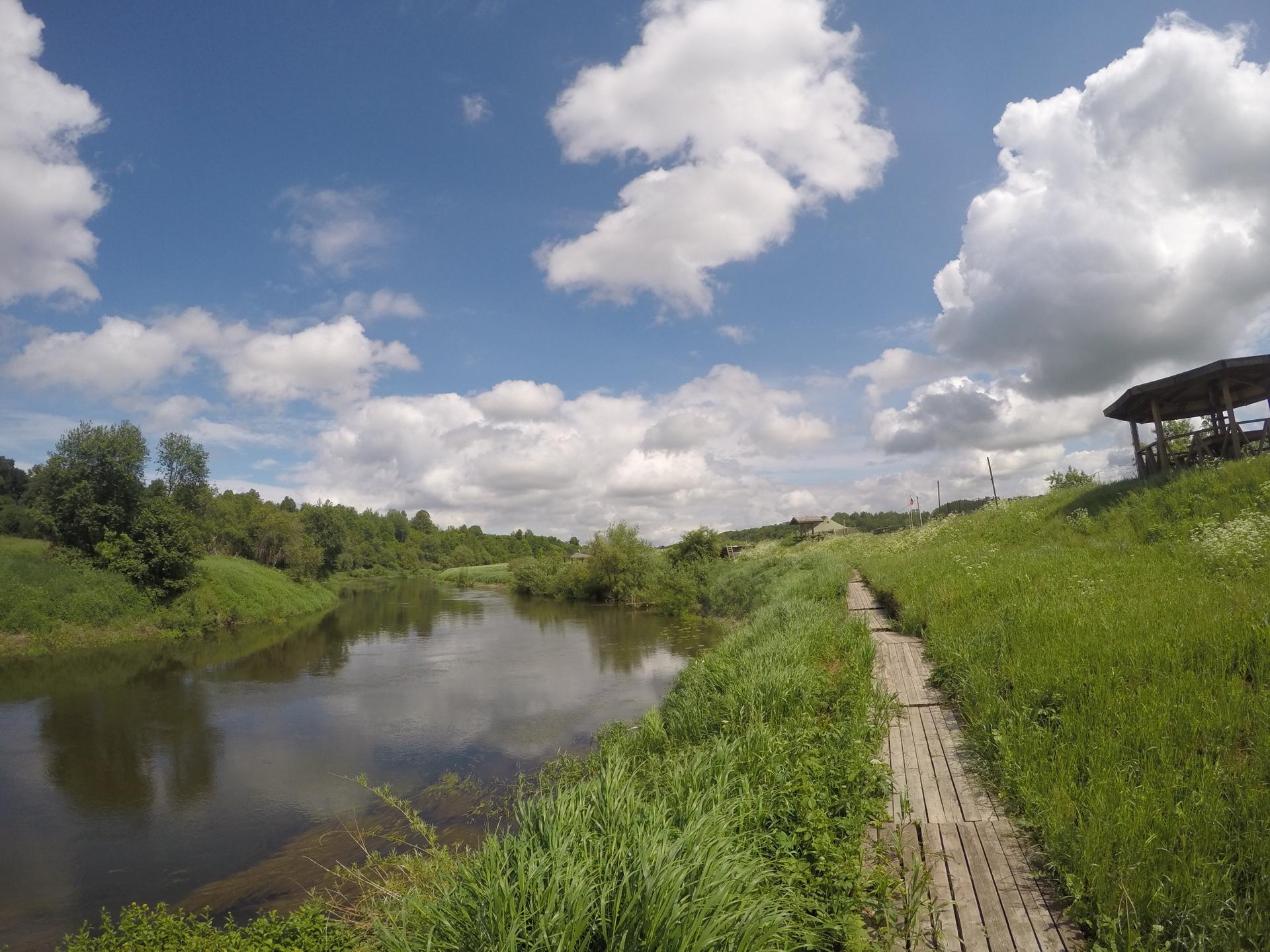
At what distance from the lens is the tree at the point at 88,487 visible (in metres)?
27.1

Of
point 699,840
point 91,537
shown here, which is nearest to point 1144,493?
point 699,840

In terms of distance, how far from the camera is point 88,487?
2722 centimetres

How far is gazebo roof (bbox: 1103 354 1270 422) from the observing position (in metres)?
12.5

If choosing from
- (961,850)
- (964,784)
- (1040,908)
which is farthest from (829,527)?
(1040,908)

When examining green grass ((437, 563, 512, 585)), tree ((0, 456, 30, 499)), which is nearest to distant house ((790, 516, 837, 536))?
green grass ((437, 563, 512, 585))

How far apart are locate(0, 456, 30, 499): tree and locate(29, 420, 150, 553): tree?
3043 cm

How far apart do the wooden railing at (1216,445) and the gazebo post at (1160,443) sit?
98 mm

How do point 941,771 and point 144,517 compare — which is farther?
point 144,517

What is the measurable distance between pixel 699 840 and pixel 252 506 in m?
77.5

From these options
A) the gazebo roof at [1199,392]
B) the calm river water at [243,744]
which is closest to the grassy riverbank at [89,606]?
the calm river water at [243,744]

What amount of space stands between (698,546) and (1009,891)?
3609cm

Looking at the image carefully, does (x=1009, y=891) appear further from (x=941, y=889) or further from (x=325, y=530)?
(x=325, y=530)

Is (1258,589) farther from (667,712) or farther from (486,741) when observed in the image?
(486,741)

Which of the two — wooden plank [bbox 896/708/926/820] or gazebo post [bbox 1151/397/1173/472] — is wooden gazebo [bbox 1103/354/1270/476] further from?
wooden plank [bbox 896/708/926/820]
